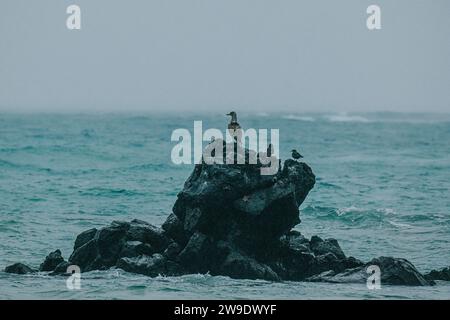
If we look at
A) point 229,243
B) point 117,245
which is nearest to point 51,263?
point 117,245

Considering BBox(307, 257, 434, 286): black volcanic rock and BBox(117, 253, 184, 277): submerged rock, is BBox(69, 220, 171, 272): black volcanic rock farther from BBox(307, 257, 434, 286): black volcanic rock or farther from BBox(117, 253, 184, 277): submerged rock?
BBox(307, 257, 434, 286): black volcanic rock

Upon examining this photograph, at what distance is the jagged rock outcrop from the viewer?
25.6 meters

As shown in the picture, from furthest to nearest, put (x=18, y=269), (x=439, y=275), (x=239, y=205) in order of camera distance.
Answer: (x=439, y=275)
(x=18, y=269)
(x=239, y=205)

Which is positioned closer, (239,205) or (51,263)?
(239,205)

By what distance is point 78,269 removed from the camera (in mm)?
26203

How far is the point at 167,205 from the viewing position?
42125 mm

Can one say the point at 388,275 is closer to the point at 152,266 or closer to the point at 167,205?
the point at 152,266

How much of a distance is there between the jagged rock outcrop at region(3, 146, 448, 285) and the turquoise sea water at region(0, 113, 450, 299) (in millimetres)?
696

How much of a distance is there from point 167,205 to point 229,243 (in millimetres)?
16546

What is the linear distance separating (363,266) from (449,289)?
2490mm

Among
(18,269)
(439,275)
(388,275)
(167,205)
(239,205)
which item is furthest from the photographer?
(167,205)

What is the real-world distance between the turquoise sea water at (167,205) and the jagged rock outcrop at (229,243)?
70 cm

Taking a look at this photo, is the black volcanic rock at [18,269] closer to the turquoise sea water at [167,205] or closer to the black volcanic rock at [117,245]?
the turquoise sea water at [167,205]

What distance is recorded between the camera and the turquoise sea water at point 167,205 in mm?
24234
